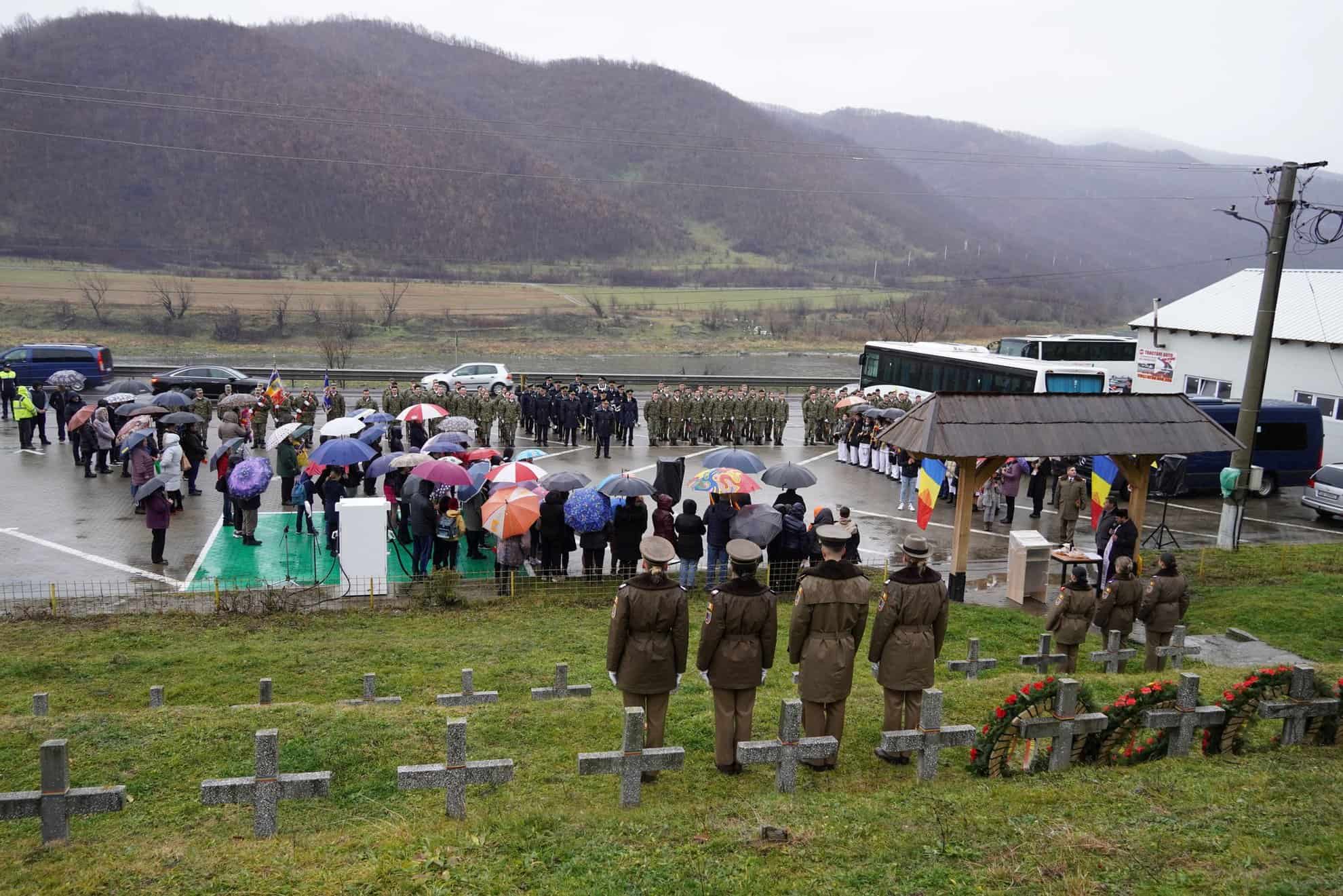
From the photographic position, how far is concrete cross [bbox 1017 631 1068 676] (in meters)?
10.7

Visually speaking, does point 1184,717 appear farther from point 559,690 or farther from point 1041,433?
point 1041,433

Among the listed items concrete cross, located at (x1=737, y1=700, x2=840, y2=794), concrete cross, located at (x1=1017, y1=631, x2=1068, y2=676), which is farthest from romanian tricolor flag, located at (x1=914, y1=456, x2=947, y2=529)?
concrete cross, located at (x1=737, y1=700, x2=840, y2=794)

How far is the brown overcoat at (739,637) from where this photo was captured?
7.15 meters

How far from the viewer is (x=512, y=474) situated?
14836 mm

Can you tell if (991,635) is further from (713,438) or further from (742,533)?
(713,438)

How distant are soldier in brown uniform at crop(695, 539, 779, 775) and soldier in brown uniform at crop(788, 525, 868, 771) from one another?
0.28m

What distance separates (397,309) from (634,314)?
63.6 ft

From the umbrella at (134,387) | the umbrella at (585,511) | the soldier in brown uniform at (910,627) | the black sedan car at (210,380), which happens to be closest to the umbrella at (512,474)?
the umbrella at (585,511)

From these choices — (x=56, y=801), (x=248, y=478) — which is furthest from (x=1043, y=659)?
(x=248, y=478)

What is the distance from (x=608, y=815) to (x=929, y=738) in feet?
7.41

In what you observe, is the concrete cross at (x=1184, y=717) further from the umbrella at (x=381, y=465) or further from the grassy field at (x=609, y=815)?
the umbrella at (x=381, y=465)

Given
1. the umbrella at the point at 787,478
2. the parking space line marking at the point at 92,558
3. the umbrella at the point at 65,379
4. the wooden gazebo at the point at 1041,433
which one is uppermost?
the wooden gazebo at the point at 1041,433

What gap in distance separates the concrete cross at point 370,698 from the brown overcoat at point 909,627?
4.55 metres

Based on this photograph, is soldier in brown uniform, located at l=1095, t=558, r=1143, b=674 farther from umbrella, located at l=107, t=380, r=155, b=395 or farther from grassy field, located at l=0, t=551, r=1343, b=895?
umbrella, located at l=107, t=380, r=155, b=395
